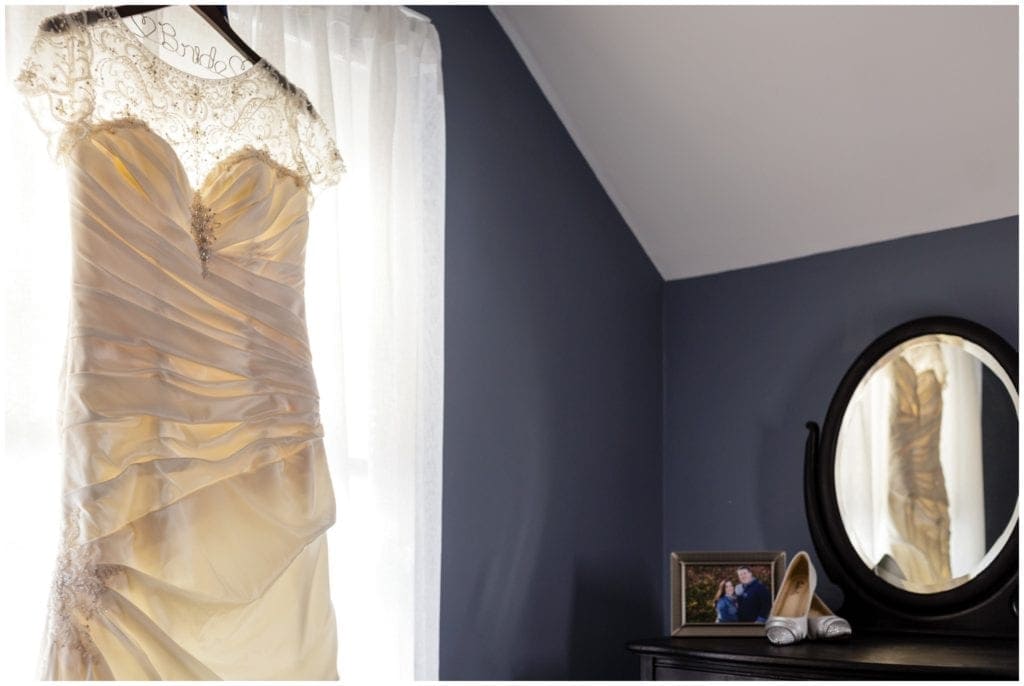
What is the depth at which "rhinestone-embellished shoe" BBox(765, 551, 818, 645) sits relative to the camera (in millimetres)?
2393

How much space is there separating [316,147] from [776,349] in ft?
4.96

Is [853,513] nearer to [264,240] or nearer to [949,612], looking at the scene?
[949,612]

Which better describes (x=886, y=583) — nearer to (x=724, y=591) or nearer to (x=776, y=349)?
(x=724, y=591)

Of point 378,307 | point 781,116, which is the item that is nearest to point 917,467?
point 781,116

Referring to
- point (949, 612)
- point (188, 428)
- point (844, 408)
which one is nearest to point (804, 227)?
point (844, 408)

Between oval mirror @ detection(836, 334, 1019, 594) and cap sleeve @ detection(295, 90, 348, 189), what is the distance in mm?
1446

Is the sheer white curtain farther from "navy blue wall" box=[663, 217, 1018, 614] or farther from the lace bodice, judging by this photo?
"navy blue wall" box=[663, 217, 1018, 614]

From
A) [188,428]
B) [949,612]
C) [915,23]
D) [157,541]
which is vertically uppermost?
[915,23]

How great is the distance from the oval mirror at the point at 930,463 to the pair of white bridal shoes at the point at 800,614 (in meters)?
0.20

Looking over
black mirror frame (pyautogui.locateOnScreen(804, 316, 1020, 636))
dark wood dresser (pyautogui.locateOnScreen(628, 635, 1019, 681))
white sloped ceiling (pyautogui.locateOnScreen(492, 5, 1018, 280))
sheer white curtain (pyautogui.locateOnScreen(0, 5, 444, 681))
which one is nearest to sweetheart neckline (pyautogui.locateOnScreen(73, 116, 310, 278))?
sheer white curtain (pyautogui.locateOnScreen(0, 5, 444, 681))

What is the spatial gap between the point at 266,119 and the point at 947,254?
1.71 meters

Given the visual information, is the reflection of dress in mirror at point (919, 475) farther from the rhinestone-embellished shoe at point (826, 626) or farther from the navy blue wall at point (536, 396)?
the navy blue wall at point (536, 396)

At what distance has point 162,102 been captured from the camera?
5.89 feet

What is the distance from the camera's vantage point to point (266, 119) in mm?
1934
